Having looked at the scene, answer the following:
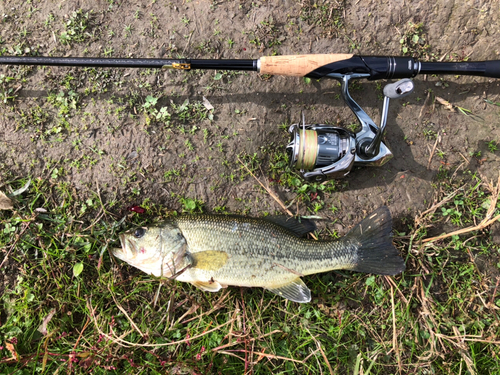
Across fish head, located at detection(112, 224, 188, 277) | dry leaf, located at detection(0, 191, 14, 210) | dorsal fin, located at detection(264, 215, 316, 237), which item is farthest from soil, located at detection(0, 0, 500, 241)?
fish head, located at detection(112, 224, 188, 277)

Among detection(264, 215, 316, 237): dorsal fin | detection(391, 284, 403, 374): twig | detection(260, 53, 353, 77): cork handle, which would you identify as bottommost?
detection(391, 284, 403, 374): twig

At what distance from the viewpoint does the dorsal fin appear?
3352 mm

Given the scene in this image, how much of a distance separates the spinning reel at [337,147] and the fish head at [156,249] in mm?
1352

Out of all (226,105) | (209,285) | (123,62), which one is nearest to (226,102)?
(226,105)

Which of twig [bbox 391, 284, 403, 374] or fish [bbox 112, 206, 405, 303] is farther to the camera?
twig [bbox 391, 284, 403, 374]

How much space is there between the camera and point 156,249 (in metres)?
3.03

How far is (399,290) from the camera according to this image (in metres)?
3.41

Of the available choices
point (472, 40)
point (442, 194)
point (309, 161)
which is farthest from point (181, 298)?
point (472, 40)

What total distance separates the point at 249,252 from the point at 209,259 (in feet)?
1.23

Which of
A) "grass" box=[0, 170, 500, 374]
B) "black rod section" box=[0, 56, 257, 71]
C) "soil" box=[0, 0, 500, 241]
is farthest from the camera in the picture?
"soil" box=[0, 0, 500, 241]

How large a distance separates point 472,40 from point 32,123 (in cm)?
484

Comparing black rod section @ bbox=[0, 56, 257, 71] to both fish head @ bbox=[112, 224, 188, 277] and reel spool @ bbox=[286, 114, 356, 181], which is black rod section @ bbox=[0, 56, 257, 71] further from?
fish head @ bbox=[112, 224, 188, 277]

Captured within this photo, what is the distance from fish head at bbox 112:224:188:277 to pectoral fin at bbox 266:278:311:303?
3.13 feet

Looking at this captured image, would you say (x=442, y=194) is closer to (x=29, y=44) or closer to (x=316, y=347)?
(x=316, y=347)
